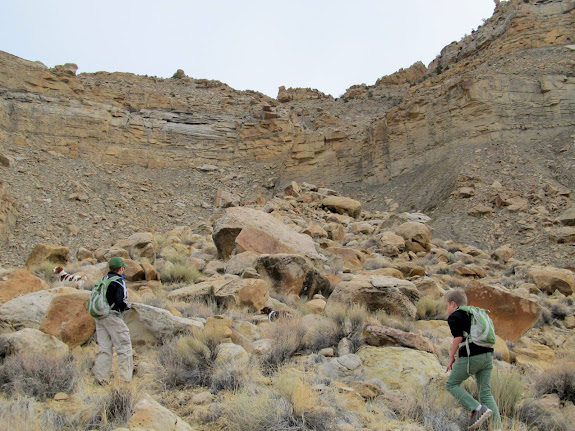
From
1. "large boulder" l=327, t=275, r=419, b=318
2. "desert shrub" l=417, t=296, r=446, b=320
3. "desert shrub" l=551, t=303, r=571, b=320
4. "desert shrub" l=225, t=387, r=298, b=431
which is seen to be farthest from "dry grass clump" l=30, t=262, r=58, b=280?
"desert shrub" l=551, t=303, r=571, b=320

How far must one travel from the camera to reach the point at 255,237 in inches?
434

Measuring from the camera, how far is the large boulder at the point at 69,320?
541 centimetres

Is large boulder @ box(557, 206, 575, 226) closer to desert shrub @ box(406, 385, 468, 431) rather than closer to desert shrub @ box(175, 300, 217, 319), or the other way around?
desert shrub @ box(175, 300, 217, 319)

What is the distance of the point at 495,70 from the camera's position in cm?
2369

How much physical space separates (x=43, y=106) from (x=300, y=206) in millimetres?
14116

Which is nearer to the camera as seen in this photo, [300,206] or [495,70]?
[300,206]

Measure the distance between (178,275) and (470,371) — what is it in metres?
6.82

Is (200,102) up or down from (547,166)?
up

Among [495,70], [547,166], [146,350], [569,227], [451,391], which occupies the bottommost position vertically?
[146,350]

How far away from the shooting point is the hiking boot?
389 cm

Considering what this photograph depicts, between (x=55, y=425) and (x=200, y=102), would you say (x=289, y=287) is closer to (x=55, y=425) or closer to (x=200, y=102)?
(x=55, y=425)

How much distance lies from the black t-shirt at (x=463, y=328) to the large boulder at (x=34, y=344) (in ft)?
13.0

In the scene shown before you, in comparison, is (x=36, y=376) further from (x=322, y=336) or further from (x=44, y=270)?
(x=44, y=270)

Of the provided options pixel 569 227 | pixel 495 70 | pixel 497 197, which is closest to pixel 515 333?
pixel 569 227
